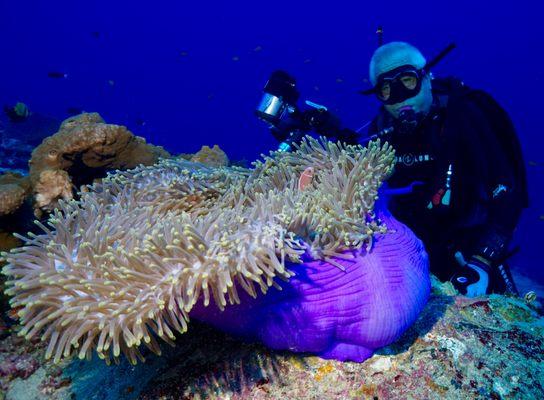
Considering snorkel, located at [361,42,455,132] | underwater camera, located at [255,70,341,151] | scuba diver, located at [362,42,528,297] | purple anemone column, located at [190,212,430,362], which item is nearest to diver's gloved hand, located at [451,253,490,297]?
scuba diver, located at [362,42,528,297]

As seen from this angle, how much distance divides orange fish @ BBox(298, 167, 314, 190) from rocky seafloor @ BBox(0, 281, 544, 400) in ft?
3.19

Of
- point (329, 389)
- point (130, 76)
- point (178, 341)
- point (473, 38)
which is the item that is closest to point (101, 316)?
point (178, 341)

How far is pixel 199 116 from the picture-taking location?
68.8 metres

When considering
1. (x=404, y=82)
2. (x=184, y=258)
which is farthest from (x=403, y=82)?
(x=184, y=258)

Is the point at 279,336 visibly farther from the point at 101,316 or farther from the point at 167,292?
the point at 101,316

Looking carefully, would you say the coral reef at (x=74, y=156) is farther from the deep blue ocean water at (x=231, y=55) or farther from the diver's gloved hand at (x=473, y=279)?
the deep blue ocean water at (x=231, y=55)

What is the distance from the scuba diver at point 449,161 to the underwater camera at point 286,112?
714mm

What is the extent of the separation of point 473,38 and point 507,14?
5415mm

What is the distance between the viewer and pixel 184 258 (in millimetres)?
1332

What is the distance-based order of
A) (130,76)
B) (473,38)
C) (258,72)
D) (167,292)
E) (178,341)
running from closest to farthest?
(167,292), (178,341), (473,38), (258,72), (130,76)

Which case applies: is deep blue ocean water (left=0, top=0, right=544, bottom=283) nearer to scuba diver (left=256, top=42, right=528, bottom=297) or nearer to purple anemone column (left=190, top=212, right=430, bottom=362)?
scuba diver (left=256, top=42, right=528, bottom=297)

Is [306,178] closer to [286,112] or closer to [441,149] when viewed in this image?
[286,112]

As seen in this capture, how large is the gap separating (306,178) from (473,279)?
1.74m

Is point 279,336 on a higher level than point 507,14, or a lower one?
lower
